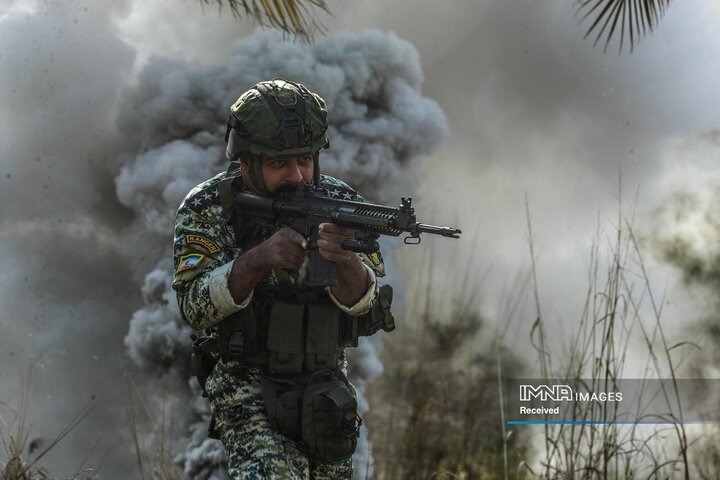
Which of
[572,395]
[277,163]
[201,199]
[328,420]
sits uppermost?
[277,163]

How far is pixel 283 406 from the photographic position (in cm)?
299

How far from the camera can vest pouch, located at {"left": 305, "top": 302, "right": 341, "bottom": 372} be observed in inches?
122

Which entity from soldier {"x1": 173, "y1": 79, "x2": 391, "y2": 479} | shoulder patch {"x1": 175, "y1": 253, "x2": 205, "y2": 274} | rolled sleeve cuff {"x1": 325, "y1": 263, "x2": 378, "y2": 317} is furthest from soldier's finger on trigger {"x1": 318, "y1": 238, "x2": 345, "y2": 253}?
shoulder patch {"x1": 175, "y1": 253, "x2": 205, "y2": 274}

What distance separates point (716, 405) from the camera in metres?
3.90

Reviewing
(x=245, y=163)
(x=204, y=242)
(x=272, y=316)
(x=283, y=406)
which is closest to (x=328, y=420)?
(x=283, y=406)

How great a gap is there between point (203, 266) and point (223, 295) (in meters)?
0.22

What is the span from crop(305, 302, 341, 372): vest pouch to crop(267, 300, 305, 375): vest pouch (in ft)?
0.12

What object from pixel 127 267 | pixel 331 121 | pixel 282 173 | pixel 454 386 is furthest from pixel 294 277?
pixel 127 267

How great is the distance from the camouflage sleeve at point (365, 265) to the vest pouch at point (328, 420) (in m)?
0.29

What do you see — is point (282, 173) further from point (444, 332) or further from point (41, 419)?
point (41, 419)

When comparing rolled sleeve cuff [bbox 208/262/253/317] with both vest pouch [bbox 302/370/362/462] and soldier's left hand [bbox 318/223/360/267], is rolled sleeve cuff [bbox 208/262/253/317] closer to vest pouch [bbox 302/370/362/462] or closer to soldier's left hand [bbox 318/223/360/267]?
soldier's left hand [bbox 318/223/360/267]

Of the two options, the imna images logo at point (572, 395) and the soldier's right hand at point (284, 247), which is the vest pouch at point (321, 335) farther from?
the imna images logo at point (572, 395)

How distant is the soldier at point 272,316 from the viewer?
2.98 metres

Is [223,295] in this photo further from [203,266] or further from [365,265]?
[365,265]
